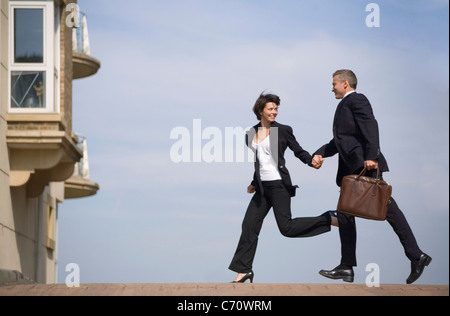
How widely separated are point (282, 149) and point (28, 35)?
8.31m

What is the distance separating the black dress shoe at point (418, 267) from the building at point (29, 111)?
732 cm

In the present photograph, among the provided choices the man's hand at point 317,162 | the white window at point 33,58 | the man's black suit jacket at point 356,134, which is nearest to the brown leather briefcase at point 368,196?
the man's black suit jacket at point 356,134

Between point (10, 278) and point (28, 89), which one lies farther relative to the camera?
point (28, 89)

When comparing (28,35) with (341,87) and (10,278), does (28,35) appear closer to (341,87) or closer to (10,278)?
→ (10,278)

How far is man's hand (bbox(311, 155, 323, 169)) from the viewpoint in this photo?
12742 mm

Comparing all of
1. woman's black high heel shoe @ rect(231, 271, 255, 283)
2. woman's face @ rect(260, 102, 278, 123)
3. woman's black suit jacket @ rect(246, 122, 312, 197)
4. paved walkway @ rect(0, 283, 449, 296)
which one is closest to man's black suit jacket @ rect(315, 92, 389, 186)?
woman's black suit jacket @ rect(246, 122, 312, 197)

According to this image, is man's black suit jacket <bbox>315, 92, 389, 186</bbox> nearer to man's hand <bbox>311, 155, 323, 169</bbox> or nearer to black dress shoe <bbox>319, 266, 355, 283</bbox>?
man's hand <bbox>311, 155, 323, 169</bbox>

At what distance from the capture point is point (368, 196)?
39.7 ft

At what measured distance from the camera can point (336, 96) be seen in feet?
41.4

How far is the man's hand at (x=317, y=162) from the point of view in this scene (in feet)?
41.8

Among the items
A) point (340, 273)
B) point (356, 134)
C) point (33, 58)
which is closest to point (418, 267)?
point (340, 273)

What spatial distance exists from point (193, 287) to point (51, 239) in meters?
14.9
